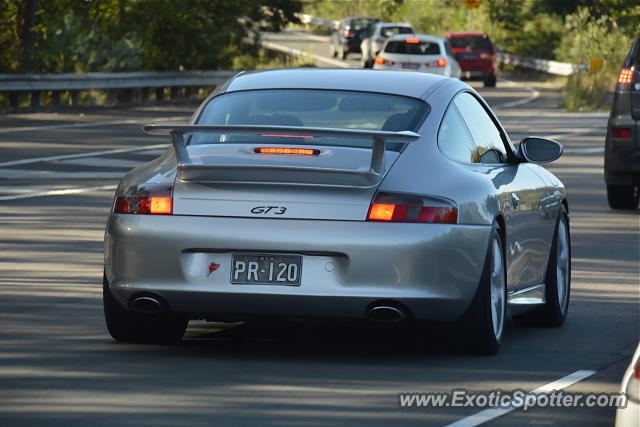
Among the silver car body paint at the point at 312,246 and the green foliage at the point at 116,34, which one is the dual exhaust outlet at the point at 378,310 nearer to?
the silver car body paint at the point at 312,246

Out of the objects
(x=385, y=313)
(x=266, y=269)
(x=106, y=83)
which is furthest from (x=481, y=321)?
(x=106, y=83)

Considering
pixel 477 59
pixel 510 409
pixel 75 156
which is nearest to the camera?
pixel 510 409

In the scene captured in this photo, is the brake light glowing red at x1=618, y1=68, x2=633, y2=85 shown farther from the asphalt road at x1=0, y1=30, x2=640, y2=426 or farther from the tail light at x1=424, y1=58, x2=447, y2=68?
the tail light at x1=424, y1=58, x2=447, y2=68

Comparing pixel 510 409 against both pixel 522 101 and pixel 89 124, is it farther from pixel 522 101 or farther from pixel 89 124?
pixel 522 101

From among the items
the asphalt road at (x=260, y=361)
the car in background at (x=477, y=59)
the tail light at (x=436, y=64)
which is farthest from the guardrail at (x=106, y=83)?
the asphalt road at (x=260, y=361)

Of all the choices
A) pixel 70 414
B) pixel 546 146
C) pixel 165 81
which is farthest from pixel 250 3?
pixel 70 414

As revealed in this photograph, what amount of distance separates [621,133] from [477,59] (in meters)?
32.3

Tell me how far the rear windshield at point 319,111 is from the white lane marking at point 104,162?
12512 mm

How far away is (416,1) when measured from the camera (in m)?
85.5

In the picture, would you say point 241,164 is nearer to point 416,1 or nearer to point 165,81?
point 165,81

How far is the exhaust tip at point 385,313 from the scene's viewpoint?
7641 millimetres

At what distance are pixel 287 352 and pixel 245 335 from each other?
1.95 feet

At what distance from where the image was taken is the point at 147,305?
7.81 meters

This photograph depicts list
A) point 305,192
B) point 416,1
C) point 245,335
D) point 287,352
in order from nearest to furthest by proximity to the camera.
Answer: point 305,192 < point 287,352 < point 245,335 < point 416,1
